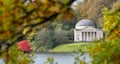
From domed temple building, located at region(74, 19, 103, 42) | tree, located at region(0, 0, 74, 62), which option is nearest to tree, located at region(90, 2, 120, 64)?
tree, located at region(0, 0, 74, 62)

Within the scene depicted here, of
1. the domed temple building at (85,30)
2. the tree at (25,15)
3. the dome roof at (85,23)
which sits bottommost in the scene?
the domed temple building at (85,30)

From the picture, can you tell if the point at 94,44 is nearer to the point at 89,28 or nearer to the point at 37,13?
the point at 37,13

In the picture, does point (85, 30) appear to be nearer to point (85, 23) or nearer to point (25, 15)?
point (85, 23)

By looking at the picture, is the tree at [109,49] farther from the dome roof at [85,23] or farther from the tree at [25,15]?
the dome roof at [85,23]

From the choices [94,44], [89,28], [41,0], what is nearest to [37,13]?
[41,0]

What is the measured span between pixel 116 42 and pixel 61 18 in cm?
171

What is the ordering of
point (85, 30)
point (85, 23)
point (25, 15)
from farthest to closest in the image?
point (85, 30)
point (85, 23)
point (25, 15)

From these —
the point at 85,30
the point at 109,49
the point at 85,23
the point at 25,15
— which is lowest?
the point at 85,30

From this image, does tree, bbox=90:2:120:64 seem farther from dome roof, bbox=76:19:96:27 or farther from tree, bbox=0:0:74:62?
dome roof, bbox=76:19:96:27

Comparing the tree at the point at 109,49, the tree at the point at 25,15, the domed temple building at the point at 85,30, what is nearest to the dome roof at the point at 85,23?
the domed temple building at the point at 85,30

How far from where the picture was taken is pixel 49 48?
30.8 meters

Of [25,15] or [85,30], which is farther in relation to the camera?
[85,30]

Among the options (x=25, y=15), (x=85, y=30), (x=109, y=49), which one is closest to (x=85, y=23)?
(x=85, y=30)

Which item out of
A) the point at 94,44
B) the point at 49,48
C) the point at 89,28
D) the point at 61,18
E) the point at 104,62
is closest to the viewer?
the point at 61,18
